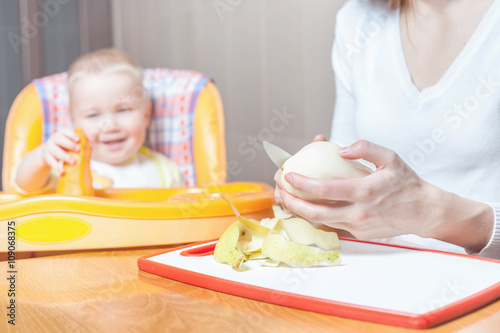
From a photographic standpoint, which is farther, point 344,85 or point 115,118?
point 115,118

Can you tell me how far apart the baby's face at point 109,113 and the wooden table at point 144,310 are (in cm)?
72

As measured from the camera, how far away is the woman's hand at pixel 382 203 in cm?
62

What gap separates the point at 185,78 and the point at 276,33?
33cm

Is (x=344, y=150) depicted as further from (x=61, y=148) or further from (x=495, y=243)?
(x=61, y=148)

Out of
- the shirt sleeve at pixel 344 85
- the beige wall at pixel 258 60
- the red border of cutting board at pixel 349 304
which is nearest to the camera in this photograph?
the red border of cutting board at pixel 349 304

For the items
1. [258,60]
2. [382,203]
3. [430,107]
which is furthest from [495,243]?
[258,60]

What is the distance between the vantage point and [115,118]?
4.37ft

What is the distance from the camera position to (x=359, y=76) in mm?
1124

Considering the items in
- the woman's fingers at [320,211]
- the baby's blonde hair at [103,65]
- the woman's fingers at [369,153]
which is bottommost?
the woman's fingers at [320,211]

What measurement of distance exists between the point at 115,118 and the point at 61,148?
14.5 inches

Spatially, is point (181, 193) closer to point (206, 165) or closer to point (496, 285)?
point (206, 165)

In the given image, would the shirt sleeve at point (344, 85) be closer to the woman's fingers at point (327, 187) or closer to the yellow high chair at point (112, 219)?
the yellow high chair at point (112, 219)

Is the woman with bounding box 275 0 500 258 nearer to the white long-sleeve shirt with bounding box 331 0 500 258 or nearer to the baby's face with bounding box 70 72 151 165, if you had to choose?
the white long-sleeve shirt with bounding box 331 0 500 258

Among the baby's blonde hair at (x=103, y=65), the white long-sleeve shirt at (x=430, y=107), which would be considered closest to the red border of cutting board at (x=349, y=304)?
the white long-sleeve shirt at (x=430, y=107)
